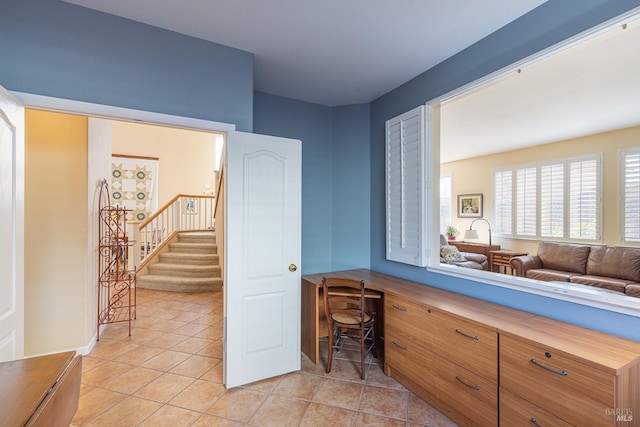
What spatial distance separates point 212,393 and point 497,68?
10.9ft

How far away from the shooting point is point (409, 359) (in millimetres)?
2297

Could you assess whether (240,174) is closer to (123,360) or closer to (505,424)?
(123,360)

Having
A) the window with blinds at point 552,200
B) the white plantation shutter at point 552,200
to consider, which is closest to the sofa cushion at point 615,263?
the window with blinds at point 552,200

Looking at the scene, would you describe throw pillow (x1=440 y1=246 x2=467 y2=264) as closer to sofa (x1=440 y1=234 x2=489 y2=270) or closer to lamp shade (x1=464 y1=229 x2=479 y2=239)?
sofa (x1=440 y1=234 x2=489 y2=270)

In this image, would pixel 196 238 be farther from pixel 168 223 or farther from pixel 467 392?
pixel 467 392

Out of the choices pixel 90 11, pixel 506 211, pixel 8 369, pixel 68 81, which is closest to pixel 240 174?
pixel 68 81

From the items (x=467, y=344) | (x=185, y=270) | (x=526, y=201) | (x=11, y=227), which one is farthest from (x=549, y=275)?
(x=185, y=270)

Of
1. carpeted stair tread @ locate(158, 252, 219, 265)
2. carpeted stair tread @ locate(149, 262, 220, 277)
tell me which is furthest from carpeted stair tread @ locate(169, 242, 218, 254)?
carpeted stair tread @ locate(149, 262, 220, 277)

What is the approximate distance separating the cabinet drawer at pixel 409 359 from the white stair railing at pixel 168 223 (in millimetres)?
5159

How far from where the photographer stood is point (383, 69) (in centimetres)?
274

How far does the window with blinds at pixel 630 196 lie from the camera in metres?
4.24

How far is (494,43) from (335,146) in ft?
6.28

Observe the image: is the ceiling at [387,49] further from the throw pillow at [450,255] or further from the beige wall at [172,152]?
the beige wall at [172,152]

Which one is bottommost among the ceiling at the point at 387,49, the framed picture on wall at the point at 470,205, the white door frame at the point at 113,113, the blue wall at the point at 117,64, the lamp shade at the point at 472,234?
the lamp shade at the point at 472,234
